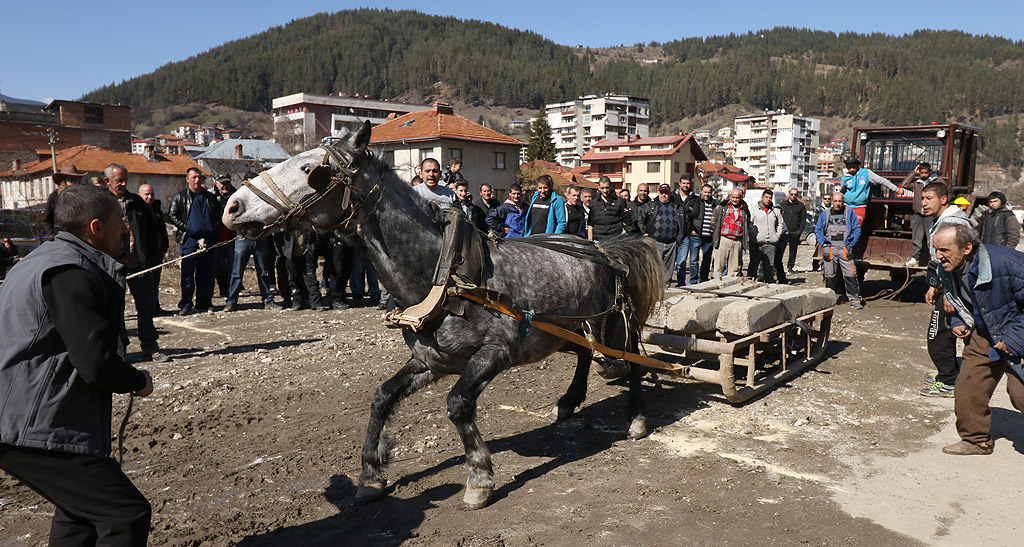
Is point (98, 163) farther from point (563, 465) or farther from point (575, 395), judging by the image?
point (563, 465)

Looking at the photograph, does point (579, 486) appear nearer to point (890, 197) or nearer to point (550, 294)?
point (550, 294)

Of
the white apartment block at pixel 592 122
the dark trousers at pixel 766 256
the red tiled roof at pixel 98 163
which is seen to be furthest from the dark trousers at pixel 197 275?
the white apartment block at pixel 592 122

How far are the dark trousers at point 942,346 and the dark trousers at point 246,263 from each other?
32.4 ft

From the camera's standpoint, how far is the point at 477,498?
161 inches

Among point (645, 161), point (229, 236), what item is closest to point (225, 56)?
point (645, 161)

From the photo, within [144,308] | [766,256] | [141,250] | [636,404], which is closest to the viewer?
[636,404]

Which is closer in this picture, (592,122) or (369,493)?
(369,493)

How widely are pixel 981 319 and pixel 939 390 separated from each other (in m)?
2.21

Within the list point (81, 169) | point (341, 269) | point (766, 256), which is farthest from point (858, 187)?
point (81, 169)

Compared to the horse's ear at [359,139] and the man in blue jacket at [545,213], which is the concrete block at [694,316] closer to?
the horse's ear at [359,139]

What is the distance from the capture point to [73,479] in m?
2.53

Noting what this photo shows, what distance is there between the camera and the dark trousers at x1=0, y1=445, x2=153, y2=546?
8.21 ft

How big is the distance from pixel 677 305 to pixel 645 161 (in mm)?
66667

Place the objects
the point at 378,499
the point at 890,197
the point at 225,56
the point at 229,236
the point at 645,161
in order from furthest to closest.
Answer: the point at 225,56 → the point at 645,161 → the point at 890,197 → the point at 229,236 → the point at 378,499
